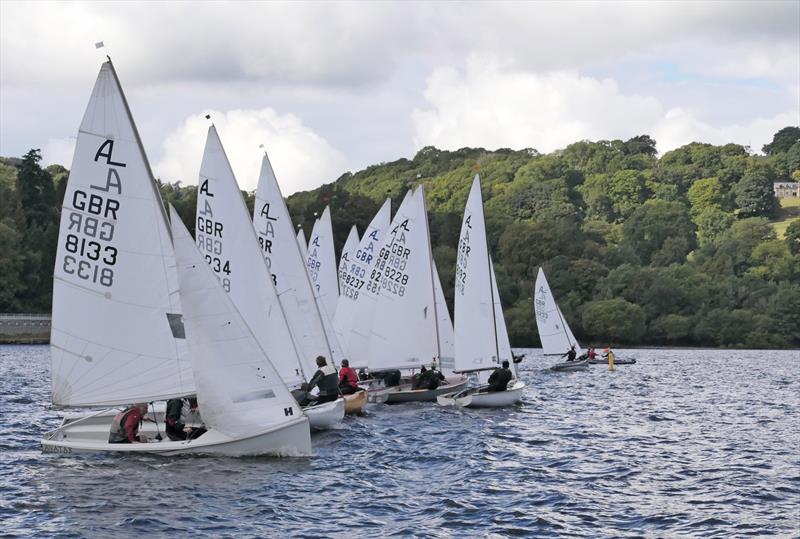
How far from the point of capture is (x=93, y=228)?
21.0 metres

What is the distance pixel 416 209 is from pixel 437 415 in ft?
27.6

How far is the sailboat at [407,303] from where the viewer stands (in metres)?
37.0

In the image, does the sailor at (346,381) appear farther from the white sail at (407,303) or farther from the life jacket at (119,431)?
the life jacket at (119,431)

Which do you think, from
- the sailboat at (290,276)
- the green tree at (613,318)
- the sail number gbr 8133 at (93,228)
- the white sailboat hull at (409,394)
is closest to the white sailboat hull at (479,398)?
the white sailboat hull at (409,394)

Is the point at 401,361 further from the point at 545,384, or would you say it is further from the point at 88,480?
the point at 88,480

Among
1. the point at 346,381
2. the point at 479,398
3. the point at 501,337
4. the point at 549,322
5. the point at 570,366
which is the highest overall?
the point at 549,322

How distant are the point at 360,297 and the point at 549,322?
2576cm

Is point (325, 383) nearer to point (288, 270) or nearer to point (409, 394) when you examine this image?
point (288, 270)

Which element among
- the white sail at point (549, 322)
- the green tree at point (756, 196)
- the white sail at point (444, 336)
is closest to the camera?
the white sail at point (444, 336)

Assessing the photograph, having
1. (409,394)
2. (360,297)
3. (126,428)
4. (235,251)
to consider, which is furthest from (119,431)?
(360,297)

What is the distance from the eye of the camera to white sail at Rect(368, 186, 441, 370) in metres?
37.0

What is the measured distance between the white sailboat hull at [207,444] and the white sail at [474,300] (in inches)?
594

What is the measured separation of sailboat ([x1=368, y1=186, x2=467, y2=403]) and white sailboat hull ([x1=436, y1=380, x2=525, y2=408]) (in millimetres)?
2996

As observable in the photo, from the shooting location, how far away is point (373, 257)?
4300cm
